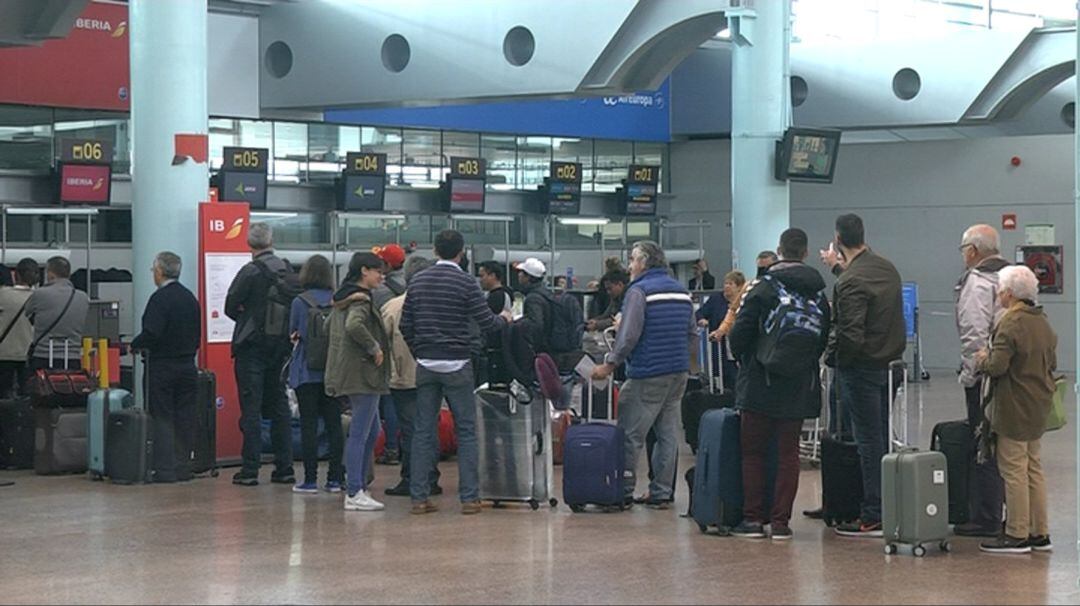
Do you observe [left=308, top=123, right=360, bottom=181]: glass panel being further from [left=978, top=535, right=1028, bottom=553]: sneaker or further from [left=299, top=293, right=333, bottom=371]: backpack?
[left=978, top=535, right=1028, bottom=553]: sneaker

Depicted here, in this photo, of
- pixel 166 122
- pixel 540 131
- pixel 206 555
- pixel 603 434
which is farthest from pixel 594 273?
pixel 206 555

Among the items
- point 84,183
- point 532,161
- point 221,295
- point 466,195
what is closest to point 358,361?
point 221,295

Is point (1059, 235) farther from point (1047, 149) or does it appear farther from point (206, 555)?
point (206, 555)

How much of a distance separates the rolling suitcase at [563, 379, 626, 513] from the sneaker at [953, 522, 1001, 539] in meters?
1.96

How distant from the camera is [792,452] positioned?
342 inches

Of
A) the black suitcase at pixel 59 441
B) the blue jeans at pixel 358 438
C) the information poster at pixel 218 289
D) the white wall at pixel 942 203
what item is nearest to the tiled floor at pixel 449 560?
the blue jeans at pixel 358 438

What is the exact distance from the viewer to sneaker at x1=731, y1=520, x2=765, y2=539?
8.80 m

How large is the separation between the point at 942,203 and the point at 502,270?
49.2ft

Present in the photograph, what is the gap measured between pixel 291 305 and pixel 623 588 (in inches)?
177

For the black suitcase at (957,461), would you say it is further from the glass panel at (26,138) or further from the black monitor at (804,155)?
the glass panel at (26,138)

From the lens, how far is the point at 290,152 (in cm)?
2372

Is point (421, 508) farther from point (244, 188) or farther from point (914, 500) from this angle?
point (244, 188)

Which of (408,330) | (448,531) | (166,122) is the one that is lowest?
(448,531)

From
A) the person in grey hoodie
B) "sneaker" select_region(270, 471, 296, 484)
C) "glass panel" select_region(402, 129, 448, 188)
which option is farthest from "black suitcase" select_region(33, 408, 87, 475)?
"glass panel" select_region(402, 129, 448, 188)
